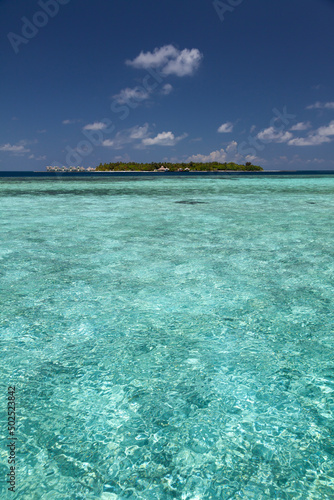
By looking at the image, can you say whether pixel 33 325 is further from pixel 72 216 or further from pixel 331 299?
pixel 72 216

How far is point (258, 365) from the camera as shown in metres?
2.69

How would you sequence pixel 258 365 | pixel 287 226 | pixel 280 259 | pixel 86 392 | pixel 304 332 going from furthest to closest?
pixel 287 226 < pixel 280 259 < pixel 304 332 < pixel 258 365 < pixel 86 392

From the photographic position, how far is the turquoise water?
5.86 ft

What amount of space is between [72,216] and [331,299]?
26.6ft

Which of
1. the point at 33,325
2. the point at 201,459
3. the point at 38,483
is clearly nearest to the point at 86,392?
the point at 38,483

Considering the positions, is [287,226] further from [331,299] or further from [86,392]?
[86,392]

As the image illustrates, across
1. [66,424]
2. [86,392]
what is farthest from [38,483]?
[86,392]

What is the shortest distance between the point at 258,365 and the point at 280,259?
3.18m

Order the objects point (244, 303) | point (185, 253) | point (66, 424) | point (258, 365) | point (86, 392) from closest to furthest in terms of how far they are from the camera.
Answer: point (66, 424) < point (86, 392) < point (258, 365) < point (244, 303) < point (185, 253)

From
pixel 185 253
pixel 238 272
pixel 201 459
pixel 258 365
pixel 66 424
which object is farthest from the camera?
pixel 185 253

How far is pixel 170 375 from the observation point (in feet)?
8.46

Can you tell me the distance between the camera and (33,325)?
333 centimetres

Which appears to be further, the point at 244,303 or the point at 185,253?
the point at 185,253

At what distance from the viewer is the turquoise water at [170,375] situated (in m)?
1.79
